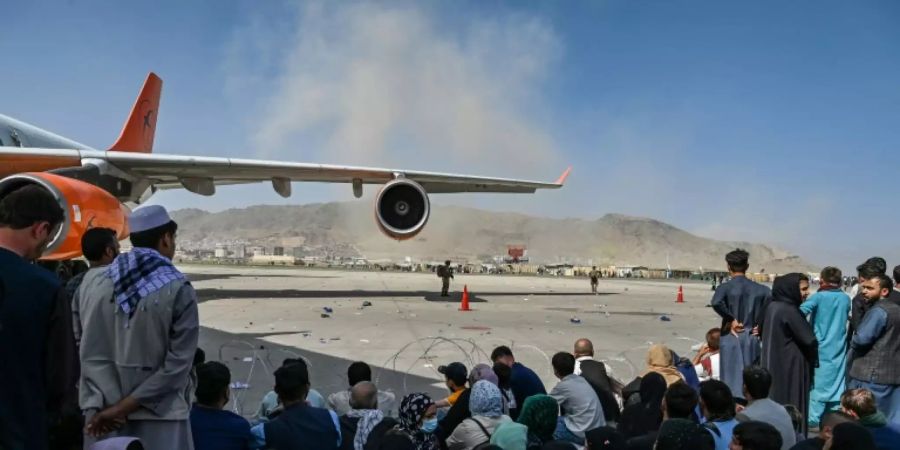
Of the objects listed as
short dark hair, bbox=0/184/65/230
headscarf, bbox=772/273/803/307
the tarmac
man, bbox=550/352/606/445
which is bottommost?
the tarmac

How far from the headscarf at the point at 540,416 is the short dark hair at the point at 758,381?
1.17 metres

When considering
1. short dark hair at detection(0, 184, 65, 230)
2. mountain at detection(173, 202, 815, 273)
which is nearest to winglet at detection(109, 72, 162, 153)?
short dark hair at detection(0, 184, 65, 230)

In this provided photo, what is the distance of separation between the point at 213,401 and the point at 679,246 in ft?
559

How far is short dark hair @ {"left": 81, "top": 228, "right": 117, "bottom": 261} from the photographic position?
3.50 meters

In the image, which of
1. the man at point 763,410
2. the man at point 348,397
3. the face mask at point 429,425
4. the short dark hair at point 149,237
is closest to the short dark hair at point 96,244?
the short dark hair at point 149,237

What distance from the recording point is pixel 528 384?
191 inches

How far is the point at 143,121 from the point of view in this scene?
19.2 metres

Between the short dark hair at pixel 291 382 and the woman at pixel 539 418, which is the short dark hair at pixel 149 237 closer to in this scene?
the short dark hair at pixel 291 382

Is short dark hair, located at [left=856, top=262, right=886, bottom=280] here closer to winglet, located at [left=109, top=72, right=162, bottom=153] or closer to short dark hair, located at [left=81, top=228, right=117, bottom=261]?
short dark hair, located at [left=81, top=228, right=117, bottom=261]

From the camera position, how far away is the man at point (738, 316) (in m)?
5.59

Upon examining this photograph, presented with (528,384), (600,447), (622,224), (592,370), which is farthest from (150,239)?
(622,224)

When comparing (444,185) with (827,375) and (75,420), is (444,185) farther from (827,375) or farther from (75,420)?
(75,420)

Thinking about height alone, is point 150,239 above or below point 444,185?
below

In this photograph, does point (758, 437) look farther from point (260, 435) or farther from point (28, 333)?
point (28, 333)
